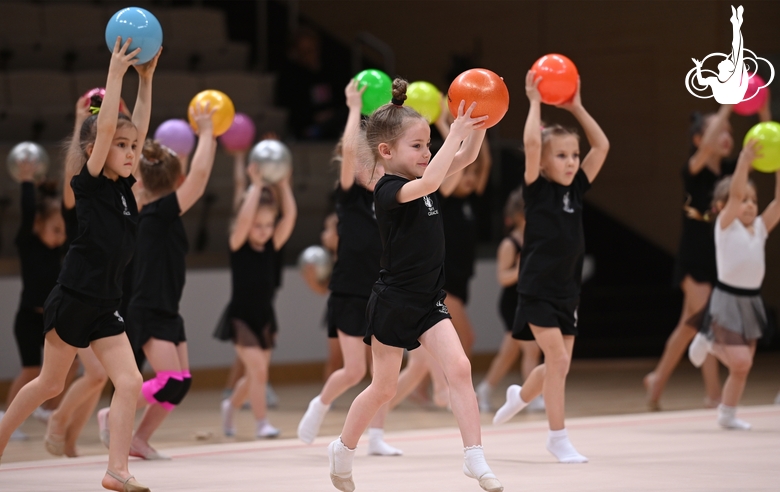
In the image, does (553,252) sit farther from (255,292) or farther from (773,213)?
(255,292)

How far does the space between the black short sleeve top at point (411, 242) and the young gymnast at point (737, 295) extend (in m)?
2.41

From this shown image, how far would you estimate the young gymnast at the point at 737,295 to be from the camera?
5590mm

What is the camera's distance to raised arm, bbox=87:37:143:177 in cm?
379

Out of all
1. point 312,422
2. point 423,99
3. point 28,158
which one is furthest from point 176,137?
point 312,422

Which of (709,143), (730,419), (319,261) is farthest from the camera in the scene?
(319,261)

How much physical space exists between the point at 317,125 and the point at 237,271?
431 centimetres

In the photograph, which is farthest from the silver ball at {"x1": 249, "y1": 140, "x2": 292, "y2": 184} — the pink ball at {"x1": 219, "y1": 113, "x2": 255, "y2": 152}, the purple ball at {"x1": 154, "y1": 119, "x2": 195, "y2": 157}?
the pink ball at {"x1": 219, "y1": 113, "x2": 255, "y2": 152}

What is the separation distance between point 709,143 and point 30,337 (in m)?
4.48

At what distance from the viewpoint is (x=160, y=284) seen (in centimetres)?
501

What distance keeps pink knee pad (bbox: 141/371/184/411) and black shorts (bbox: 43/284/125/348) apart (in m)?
0.95

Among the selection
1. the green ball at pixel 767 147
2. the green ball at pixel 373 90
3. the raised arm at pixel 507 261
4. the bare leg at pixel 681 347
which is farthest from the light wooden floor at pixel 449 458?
the green ball at pixel 373 90

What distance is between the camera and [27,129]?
30.5 feet

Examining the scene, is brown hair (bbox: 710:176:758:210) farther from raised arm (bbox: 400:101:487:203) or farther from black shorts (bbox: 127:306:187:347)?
black shorts (bbox: 127:306:187:347)

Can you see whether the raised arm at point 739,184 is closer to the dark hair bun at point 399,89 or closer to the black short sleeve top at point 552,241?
the black short sleeve top at point 552,241
